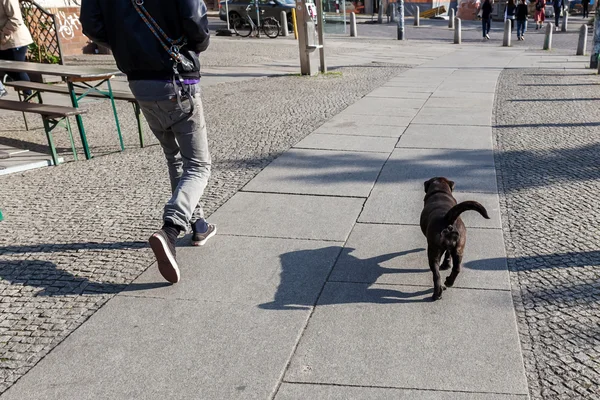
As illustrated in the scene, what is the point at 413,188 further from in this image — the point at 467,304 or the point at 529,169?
the point at 467,304

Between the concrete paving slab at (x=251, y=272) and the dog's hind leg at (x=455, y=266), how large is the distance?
2.49 feet

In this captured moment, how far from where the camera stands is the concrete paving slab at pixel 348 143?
22.1 ft

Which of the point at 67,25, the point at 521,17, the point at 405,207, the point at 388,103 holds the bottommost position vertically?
the point at 521,17

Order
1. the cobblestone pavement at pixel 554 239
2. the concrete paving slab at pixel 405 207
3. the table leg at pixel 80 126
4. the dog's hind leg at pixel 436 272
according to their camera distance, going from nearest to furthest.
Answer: the cobblestone pavement at pixel 554 239
the dog's hind leg at pixel 436 272
the concrete paving slab at pixel 405 207
the table leg at pixel 80 126

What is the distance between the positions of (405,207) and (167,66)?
231 cm

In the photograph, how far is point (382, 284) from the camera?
11.7 ft

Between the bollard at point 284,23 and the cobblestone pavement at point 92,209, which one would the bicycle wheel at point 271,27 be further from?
the cobblestone pavement at point 92,209

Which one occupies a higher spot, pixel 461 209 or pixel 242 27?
pixel 461 209

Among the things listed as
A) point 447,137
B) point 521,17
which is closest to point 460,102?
point 447,137

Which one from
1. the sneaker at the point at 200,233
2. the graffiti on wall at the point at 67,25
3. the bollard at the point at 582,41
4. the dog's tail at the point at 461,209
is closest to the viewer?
the dog's tail at the point at 461,209

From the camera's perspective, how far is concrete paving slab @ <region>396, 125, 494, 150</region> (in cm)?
681

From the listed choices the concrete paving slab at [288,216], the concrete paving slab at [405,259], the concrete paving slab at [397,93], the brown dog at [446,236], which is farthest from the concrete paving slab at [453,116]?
the brown dog at [446,236]

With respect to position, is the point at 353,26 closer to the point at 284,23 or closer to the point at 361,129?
the point at 284,23

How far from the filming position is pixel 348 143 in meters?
6.96
